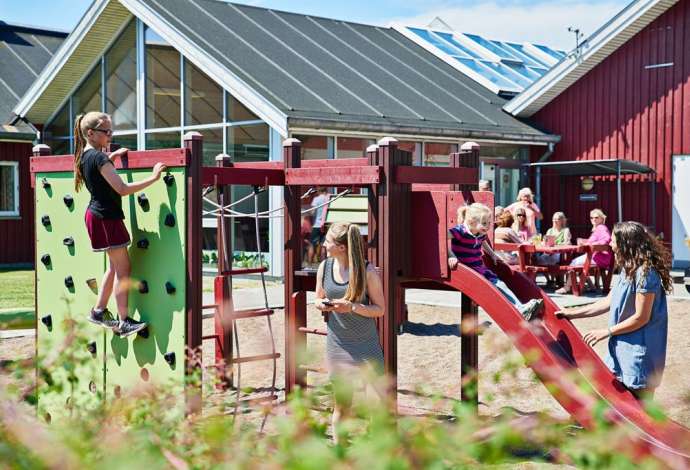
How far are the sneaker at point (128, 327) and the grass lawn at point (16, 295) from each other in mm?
3432

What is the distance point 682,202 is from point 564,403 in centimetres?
1403

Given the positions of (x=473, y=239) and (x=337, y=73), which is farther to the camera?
(x=337, y=73)

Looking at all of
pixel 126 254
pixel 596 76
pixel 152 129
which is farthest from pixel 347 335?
pixel 596 76

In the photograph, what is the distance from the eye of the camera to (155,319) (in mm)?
6855

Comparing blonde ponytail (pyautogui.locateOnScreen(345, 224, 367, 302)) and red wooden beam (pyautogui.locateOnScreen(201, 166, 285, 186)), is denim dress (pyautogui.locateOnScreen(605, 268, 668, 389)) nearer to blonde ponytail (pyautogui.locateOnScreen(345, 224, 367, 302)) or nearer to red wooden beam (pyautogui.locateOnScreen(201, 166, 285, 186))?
blonde ponytail (pyautogui.locateOnScreen(345, 224, 367, 302))

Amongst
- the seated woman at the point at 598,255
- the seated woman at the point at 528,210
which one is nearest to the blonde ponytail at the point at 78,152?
the seated woman at the point at 598,255

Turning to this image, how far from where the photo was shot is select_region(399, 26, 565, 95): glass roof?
2364 centimetres

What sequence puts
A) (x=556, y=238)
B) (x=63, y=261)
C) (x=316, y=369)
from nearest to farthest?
(x=316, y=369) → (x=63, y=261) → (x=556, y=238)

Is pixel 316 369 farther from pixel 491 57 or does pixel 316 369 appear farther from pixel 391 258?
pixel 491 57

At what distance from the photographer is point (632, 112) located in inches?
772

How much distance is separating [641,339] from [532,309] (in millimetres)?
901

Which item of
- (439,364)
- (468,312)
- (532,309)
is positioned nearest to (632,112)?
(439,364)

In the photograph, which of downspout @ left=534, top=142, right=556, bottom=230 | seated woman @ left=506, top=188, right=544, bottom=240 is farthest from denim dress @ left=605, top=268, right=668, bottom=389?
downspout @ left=534, top=142, right=556, bottom=230

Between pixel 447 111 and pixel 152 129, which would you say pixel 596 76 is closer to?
pixel 447 111
